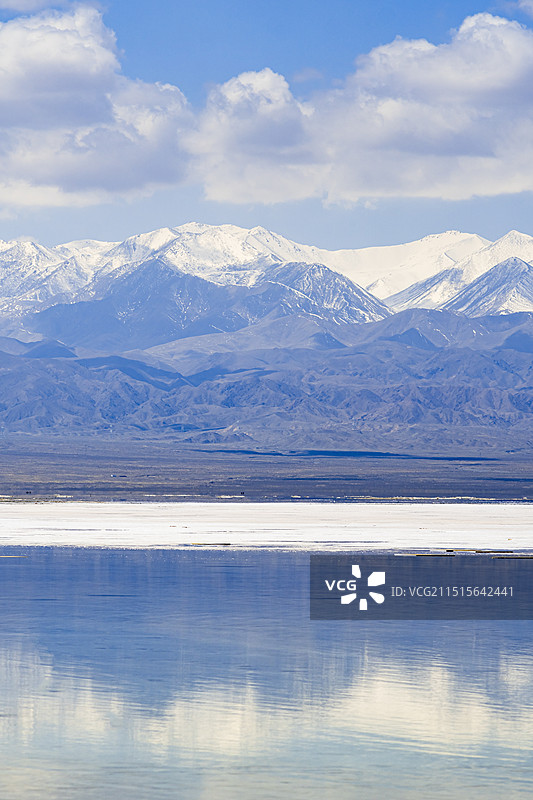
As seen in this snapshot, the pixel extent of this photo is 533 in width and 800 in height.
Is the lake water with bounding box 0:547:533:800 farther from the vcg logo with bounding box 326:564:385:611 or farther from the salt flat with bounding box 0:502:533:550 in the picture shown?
the salt flat with bounding box 0:502:533:550

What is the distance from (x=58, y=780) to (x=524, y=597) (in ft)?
98.8

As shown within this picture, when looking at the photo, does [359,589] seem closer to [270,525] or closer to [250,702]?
[250,702]

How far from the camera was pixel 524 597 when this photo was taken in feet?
164

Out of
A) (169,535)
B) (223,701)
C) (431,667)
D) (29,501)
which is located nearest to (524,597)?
(431,667)

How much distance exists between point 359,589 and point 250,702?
2210cm

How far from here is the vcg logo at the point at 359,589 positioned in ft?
162

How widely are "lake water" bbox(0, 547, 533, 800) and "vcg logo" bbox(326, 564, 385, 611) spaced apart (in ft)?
8.73

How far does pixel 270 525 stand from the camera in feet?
294

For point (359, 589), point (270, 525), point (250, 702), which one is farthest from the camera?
point (270, 525)

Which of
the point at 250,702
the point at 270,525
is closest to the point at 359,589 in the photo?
the point at 250,702

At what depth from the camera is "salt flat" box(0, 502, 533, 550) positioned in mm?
74750

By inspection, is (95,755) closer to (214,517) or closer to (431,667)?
(431,667)

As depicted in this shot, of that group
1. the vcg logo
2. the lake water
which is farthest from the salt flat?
the lake water

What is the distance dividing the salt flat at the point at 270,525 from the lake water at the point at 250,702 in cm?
2596
